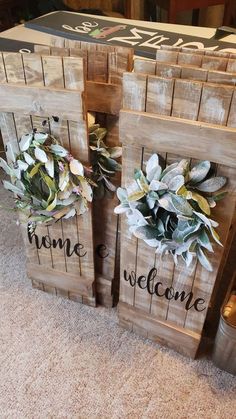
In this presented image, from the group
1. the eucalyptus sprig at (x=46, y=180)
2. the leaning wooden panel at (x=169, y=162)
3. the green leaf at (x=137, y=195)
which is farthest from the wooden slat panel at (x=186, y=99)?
the eucalyptus sprig at (x=46, y=180)

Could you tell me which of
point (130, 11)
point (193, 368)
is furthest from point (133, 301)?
point (130, 11)

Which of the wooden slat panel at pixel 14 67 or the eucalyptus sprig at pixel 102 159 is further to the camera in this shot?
the eucalyptus sprig at pixel 102 159

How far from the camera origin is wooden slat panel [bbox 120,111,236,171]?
3.02 ft

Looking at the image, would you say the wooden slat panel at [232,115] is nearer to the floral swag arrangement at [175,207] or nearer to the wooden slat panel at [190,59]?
the floral swag arrangement at [175,207]

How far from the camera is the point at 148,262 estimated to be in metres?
1.25

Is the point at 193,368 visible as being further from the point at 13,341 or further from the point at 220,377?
the point at 13,341

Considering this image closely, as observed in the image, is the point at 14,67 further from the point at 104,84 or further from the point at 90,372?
the point at 90,372

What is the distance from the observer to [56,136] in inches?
45.3

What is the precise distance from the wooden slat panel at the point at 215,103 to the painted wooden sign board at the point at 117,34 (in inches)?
31.4

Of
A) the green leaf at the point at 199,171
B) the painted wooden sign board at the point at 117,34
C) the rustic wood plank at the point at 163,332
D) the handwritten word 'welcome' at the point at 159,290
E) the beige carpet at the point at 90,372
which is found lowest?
the beige carpet at the point at 90,372

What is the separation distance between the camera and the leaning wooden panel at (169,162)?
92cm

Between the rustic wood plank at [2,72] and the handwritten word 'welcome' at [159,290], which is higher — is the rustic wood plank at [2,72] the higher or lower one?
the higher one

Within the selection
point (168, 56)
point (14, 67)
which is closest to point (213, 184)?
point (168, 56)

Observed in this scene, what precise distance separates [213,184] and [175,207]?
11cm
